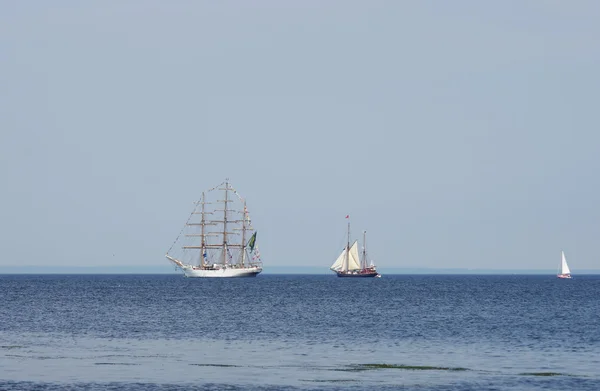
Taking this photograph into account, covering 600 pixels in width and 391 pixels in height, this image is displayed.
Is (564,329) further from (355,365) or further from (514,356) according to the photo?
(355,365)

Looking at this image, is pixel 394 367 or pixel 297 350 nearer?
pixel 394 367

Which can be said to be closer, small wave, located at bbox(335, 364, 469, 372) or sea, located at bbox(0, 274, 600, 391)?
sea, located at bbox(0, 274, 600, 391)

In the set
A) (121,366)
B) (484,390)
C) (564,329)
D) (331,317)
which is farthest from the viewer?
(331,317)

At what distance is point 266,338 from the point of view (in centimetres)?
8288

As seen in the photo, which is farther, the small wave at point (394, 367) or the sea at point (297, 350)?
the small wave at point (394, 367)

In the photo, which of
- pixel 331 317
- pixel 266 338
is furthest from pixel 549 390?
pixel 331 317

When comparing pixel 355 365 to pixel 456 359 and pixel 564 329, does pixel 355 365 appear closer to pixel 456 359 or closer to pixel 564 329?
pixel 456 359

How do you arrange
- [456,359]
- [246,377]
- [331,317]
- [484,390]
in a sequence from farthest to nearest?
1. [331,317]
2. [456,359]
3. [246,377]
4. [484,390]

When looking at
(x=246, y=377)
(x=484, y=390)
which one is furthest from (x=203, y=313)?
(x=484, y=390)

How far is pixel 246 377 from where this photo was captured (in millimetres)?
57281

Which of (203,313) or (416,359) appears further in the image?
(203,313)

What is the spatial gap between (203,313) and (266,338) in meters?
37.2

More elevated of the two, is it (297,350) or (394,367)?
(297,350)

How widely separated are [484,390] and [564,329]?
4419 centimetres
